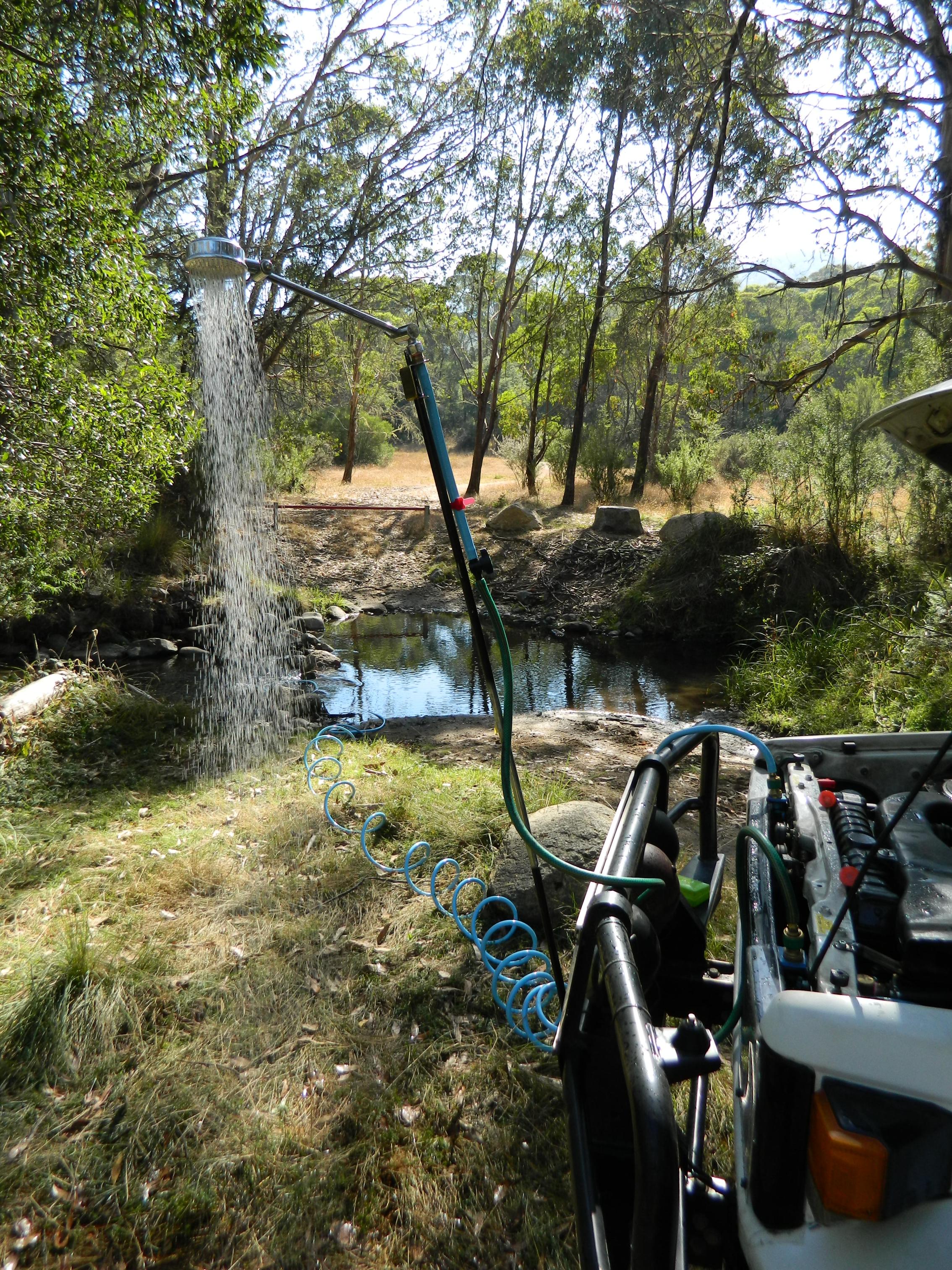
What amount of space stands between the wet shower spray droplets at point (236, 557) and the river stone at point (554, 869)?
3231mm

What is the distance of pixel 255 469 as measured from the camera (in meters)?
17.5

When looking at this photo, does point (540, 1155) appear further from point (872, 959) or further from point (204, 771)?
point (204, 771)

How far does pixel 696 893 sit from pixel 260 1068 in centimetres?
179

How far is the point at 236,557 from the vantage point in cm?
1445

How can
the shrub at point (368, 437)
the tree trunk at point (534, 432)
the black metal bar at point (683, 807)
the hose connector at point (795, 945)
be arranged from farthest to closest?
the shrub at point (368, 437) → the tree trunk at point (534, 432) → the black metal bar at point (683, 807) → the hose connector at point (795, 945)

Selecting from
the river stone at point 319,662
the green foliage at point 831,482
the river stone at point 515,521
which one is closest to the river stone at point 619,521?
the river stone at point 515,521

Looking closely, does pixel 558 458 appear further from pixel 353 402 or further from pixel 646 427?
pixel 353 402

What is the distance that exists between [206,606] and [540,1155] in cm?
1107

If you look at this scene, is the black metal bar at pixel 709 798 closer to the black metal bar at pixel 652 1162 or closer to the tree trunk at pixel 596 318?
the black metal bar at pixel 652 1162

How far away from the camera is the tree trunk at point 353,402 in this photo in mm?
26750

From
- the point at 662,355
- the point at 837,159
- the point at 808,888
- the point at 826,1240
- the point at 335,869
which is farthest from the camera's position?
the point at 662,355

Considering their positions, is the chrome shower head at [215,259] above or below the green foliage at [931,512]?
above

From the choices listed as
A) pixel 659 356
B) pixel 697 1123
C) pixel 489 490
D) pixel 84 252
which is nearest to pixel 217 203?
pixel 84 252

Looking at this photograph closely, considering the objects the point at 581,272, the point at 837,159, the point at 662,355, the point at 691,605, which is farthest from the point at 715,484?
the point at 837,159
